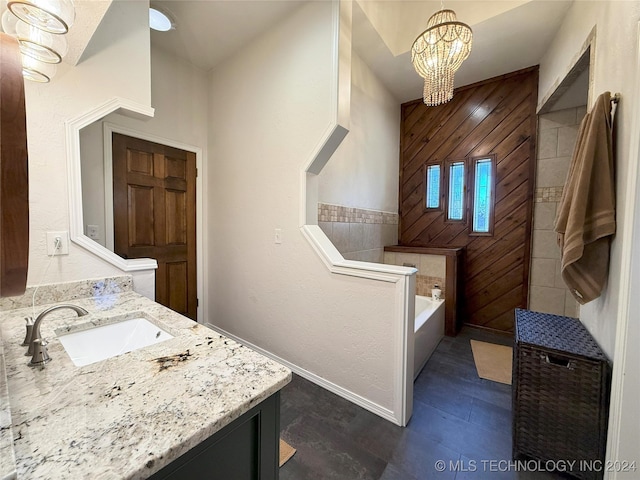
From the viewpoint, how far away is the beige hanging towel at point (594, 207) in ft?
3.85

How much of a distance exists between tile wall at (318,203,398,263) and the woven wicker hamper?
5.14 feet

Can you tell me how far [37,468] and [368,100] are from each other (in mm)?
3304

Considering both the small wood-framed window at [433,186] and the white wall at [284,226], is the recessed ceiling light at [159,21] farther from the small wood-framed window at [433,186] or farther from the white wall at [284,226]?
the small wood-framed window at [433,186]

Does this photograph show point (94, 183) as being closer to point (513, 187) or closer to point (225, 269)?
point (225, 269)

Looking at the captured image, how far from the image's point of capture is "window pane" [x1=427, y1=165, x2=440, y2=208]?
3355 mm

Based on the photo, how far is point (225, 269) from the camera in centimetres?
261

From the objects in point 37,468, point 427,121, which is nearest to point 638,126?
point 37,468

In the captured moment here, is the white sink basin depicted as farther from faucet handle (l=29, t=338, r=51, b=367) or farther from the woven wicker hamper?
the woven wicker hamper

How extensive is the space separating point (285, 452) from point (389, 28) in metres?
3.53

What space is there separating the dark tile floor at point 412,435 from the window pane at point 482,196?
1798 mm

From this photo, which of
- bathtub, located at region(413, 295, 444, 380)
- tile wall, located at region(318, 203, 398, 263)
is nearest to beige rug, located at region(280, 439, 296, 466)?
bathtub, located at region(413, 295, 444, 380)

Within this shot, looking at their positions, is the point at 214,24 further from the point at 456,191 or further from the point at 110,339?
the point at 456,191

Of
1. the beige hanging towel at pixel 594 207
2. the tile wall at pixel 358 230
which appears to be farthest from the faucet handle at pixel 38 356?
the beige hanging towel at pixel 594 207

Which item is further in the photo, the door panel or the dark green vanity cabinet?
the door panel
